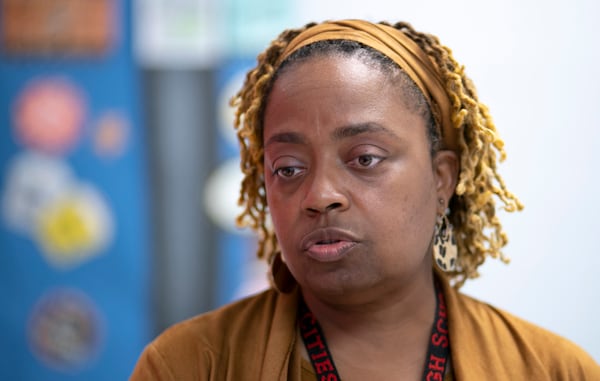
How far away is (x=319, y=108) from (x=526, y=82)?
Result: 175cm

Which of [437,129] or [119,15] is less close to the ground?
[119,15]

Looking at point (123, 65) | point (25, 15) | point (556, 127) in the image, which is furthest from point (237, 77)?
point (556, 127)

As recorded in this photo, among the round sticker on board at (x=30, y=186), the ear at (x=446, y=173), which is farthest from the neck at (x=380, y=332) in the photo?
the round sticker on board at (x=30, y=186)

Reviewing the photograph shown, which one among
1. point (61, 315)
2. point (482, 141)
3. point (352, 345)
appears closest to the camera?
point (352, 345)

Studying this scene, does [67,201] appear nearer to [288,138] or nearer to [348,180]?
[288,138]

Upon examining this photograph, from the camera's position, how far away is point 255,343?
5.69 feet

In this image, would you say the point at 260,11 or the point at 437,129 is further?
the point at 260,11

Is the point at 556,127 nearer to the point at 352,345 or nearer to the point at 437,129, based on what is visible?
the point at 437,129

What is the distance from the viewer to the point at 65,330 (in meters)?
3.53

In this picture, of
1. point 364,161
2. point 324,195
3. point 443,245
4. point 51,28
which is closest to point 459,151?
point 443,245

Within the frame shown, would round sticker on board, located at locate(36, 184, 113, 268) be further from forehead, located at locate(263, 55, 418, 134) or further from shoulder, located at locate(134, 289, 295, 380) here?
forehead, located at locate(263, 55, 418, 134)

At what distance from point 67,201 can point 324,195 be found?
218 centimetres

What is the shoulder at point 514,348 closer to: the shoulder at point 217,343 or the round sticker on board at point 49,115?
the shoulder at point 217,343

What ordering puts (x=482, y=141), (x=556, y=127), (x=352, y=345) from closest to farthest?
(x=352, y=345)
(x=482, y=141)
(x=556, y=127)
